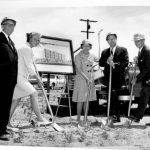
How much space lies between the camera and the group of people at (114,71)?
484 cm

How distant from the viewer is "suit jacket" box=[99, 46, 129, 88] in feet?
16.1

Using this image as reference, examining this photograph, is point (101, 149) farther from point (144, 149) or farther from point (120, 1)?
point (120, 1)

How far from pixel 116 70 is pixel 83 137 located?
50.3 inches

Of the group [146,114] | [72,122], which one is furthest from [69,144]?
[146,114]

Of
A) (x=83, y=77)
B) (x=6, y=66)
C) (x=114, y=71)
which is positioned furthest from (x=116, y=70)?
(x=6, y=66)

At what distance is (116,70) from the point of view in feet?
16.2

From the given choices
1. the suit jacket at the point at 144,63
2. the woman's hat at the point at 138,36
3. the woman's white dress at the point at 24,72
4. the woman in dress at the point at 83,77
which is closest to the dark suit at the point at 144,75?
the suit jacket at the point at 144,63

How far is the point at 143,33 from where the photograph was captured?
477 centimetres

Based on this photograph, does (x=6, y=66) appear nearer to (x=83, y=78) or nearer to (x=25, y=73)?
(x=25, y=73)

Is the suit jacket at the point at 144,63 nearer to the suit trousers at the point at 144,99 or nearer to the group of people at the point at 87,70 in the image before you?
the group of people at the point at 87,70

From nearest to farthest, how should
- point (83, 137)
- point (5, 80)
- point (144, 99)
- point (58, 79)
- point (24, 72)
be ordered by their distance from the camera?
point (5, 80) → point (83, 137) → point (24, 72) → point (144, 99) → point (58, 79)

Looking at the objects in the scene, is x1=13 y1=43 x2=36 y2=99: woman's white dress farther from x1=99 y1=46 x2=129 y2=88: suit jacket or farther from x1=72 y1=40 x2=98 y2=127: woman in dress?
x1=99 y1=46 x2=129 y2=88: suit jacket

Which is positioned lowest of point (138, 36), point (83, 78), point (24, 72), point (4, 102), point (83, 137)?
point (83, 137)

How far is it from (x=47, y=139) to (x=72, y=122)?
1185 millimetres
